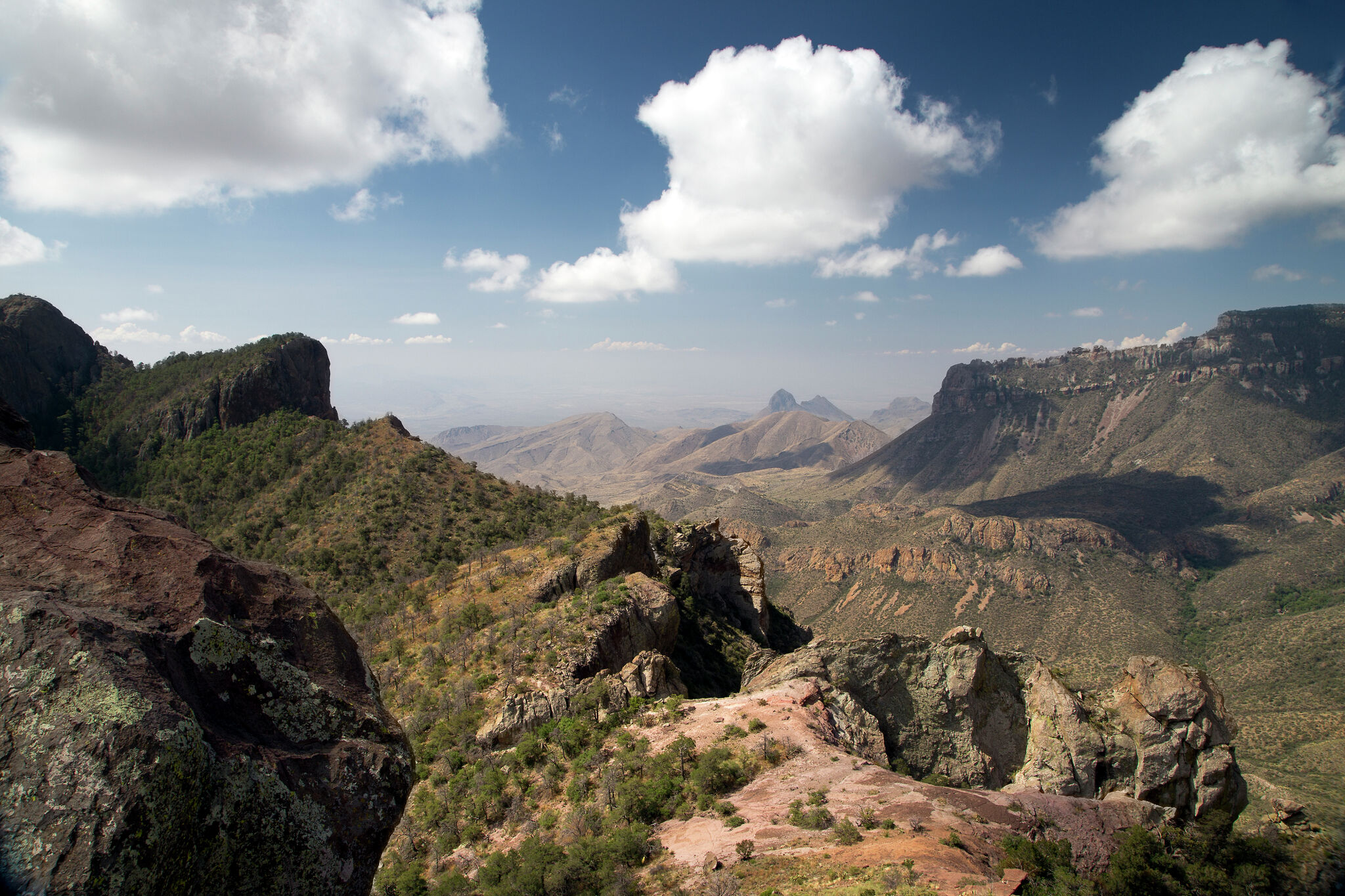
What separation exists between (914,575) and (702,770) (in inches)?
4642

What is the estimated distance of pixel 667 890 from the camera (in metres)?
15.0

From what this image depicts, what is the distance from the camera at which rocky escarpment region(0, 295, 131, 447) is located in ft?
240

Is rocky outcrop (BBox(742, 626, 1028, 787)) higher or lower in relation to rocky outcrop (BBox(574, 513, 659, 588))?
lower

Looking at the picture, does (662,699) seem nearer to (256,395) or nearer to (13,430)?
(13,430)

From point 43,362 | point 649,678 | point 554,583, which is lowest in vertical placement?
point 649,678

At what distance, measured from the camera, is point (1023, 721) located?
2427 cm

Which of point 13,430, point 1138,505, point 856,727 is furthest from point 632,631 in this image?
point 1138,505

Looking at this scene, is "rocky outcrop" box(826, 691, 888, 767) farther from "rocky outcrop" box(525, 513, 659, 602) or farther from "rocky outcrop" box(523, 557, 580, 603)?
"rocky outcrop" box(523, 557, 580, 603)

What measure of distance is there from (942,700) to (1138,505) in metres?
186

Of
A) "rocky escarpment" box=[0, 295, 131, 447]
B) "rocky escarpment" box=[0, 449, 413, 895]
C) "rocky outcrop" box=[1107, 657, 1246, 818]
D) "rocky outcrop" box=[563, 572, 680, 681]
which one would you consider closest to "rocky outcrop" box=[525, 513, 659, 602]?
"rocky outcrop" box=[563, 572, 680, 681]

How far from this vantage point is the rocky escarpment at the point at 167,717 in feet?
15.0

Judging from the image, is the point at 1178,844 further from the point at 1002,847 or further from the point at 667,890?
the point at 667,890

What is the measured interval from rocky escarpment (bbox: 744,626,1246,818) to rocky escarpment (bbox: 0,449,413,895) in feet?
67.5

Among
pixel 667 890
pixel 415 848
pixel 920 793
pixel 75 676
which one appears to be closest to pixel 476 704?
pixel 415 848
